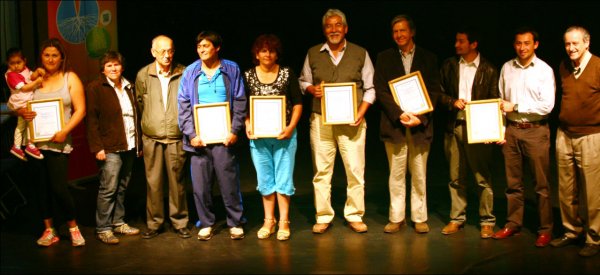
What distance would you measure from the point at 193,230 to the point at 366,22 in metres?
6.73

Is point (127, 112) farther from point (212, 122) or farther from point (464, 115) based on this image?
point (464, 115)

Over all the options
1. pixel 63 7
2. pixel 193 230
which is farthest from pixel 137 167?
pixel 193 230

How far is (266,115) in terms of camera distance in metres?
4.81

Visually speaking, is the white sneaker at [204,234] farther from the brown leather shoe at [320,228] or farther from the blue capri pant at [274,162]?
the brown leather shoe at [320,228]

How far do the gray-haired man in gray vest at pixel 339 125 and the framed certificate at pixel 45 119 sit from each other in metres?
1.71

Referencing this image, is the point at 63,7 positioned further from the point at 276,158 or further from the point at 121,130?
the point at 276,158

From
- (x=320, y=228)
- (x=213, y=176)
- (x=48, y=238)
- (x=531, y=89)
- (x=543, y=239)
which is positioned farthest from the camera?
(x=320, y=228)

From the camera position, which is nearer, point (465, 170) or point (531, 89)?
point (531, 89)

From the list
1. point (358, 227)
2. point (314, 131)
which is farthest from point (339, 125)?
point (358, 227)

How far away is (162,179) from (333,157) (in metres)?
1.26

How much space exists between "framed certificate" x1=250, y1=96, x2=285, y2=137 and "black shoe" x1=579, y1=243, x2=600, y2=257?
85.0 inches

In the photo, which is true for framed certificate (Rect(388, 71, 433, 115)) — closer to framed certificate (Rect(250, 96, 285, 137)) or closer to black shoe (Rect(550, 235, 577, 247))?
framed certificate (Rect(250, 96, 285, 137))

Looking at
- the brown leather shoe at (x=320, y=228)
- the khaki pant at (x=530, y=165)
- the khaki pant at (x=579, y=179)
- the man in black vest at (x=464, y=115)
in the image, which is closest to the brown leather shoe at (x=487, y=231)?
the man in black vest at (x=464, y=115)

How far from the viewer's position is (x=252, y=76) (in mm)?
4902
